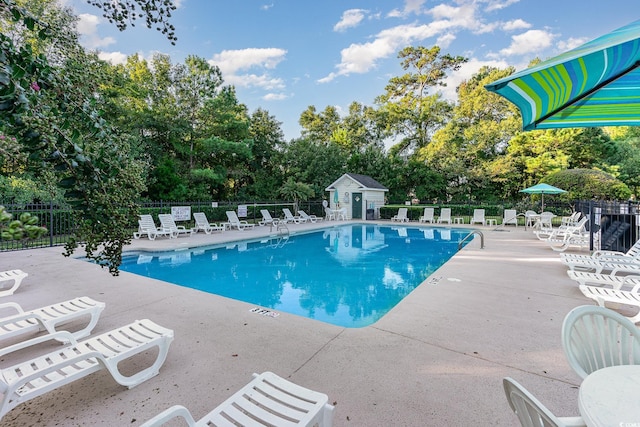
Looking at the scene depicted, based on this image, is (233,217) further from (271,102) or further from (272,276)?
(271,102)

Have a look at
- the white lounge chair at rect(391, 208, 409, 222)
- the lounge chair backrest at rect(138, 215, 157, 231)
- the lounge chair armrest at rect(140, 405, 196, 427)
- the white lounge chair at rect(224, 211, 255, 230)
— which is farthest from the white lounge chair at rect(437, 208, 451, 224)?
Result: the lounge chair armrest at rect(140, 405, 196, 427)

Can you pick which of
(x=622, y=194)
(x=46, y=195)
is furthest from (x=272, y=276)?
(x=622, y=194)

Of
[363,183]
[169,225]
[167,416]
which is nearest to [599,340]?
[167,416]

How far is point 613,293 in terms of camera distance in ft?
13.3

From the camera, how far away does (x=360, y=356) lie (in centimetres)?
312

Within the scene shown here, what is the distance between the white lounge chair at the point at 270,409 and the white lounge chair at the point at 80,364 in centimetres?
111

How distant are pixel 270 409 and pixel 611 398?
1.74 m

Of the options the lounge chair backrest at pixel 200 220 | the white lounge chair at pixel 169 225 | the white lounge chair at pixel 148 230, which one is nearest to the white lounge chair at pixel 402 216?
the lounge chair backrest at pixel 200 220

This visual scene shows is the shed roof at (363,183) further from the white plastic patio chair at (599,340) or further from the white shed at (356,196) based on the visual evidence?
the white plastic patio chair at (599,340)

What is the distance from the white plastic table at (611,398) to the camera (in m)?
1.28

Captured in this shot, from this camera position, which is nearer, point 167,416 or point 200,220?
point 167,416

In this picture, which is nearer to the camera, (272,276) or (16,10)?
(16,10)

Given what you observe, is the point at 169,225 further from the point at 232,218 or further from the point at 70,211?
the point at 70,211

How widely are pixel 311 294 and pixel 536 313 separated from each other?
13.3 feet
